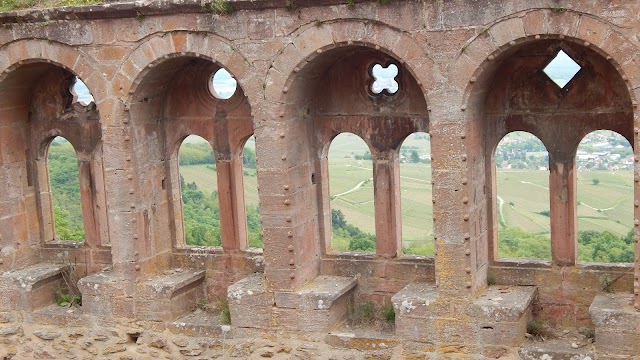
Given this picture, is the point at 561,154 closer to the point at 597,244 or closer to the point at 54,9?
the point at 597,244

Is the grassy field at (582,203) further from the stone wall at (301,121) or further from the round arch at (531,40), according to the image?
the round arch at (531,40)

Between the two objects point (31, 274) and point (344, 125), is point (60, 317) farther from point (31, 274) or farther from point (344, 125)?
point (344, 125)

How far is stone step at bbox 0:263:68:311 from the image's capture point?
45.8ft

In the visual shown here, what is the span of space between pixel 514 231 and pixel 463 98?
4.90m

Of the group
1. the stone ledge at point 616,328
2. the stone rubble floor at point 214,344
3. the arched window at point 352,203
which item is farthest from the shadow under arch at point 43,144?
the stone ledge at point 616,328

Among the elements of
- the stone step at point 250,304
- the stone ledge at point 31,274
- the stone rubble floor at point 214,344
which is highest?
the stone ledge at point 31,274

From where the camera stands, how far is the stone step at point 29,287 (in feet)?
45.8

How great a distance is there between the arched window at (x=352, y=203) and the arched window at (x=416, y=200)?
0.69 metres

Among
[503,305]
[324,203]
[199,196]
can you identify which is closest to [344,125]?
[324,203]

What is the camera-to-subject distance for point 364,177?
19562 millimetres

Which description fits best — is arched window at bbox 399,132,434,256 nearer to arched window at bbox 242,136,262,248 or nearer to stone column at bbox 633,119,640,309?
arched window at bbox 242,136,262,248

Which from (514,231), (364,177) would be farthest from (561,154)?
(364,177)

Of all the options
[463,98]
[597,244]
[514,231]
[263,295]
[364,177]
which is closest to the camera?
[463,98]

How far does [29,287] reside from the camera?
13.9 meters
